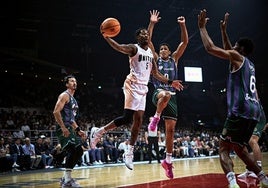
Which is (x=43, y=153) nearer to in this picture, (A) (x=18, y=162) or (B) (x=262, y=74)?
(A) (x=18, y=162)

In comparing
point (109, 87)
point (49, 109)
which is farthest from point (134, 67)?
point (109, 87)

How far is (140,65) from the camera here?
5109 mm

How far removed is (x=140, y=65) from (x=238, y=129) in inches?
72.5

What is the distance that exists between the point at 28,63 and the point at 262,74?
16.2 metres

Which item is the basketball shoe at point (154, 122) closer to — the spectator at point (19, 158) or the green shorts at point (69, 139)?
the green shorts at point (69, 139)

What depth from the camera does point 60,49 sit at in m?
21.4

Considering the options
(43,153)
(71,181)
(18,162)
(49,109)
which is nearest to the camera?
(71,181)

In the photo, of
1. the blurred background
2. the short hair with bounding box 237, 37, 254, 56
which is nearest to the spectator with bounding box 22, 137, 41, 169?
the blurred background

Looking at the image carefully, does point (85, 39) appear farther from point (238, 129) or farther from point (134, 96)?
point (238, 129)

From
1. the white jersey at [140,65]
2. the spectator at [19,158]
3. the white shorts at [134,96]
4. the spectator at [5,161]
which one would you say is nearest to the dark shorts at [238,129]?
the white shorts at [134,96]

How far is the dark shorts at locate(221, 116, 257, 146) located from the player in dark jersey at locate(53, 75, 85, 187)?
2.63 metres

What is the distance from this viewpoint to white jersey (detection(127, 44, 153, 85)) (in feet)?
16.6

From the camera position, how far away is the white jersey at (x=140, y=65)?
5.07 meters

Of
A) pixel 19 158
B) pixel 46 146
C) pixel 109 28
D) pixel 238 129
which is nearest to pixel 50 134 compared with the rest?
pixel 46 146
